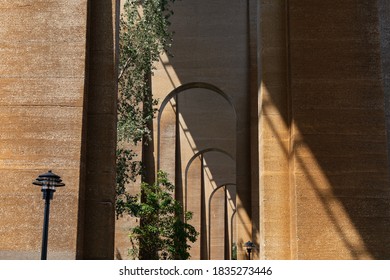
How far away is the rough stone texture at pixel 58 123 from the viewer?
328 inches

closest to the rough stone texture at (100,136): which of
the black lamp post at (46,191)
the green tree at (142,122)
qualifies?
the black lamp post at (46,191)

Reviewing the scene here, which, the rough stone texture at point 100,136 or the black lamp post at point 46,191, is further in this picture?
the rough stone texture at point 100,136

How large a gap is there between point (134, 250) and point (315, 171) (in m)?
13.0

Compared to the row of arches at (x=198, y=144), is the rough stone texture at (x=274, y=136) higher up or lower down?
lower down

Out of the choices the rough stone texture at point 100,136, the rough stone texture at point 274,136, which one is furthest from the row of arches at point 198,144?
the rough stone texture at point 100,136

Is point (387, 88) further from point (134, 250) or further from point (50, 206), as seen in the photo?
point (134, 250)

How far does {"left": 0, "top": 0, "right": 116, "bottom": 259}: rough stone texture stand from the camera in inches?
328

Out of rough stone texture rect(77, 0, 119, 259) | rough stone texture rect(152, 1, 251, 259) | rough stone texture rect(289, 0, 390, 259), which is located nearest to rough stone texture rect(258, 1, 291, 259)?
rough stone texture rect(289, 0, 390, 259)

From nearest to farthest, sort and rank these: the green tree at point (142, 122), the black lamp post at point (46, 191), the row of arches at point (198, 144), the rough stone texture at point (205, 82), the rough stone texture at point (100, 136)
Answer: the black lamp post at point (46, 191)
the rough stone texture at point (100, 136)
the green tree at point (142, 122)
the rough stone texture at point (205, 82)
the row of arches at point (198, 144)

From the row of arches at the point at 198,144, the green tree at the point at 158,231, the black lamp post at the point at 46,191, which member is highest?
the row of arches at the point at 198,144

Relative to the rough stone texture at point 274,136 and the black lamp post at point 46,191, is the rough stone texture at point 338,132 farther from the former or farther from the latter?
the black lamp post at point 46,191

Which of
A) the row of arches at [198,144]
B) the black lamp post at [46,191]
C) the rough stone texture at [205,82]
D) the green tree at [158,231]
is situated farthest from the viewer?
the row of arches at [198,144]

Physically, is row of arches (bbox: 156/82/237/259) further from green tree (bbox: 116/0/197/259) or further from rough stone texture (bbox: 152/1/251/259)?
green tree (bbox: 116/0/197/259)

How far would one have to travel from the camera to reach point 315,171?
9.60 m
